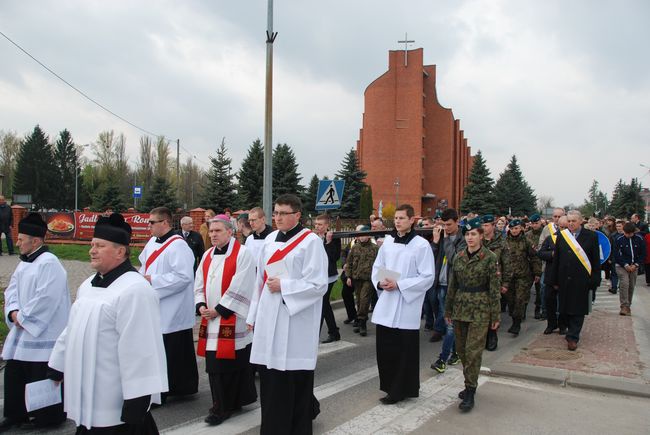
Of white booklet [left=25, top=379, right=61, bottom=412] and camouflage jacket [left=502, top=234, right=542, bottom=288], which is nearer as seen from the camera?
white booklet [left=25, top=379, right=61, bottom=412]

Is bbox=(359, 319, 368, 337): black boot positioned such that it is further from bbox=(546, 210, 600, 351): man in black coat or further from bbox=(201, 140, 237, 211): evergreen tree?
bbox=(201, 140, 237, 211): evergreen tree

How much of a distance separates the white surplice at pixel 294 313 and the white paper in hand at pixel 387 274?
4.51 ft

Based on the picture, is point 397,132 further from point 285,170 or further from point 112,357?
point 112,357

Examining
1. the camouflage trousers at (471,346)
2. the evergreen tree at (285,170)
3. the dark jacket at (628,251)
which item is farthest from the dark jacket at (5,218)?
the evergreen tree at (285,170)

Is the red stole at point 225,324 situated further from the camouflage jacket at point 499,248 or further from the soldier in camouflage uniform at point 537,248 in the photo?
the soldier in camouflage uniform at point 537,248

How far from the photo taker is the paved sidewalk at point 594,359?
6.32m

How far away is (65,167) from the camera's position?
66.6 meters

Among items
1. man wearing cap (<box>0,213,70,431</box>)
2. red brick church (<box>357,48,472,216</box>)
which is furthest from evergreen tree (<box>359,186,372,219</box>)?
man wearing cap (<box>0,213,70,431</box>)

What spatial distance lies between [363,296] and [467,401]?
4.22 metres

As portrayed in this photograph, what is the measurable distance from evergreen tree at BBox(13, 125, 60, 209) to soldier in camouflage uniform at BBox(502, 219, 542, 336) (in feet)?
213

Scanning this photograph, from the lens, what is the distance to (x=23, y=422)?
493cm

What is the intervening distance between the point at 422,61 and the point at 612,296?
177ft

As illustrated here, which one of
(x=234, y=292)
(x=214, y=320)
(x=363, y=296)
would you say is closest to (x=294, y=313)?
(x=234, y=292)

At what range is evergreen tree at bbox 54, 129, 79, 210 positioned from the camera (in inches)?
2547
